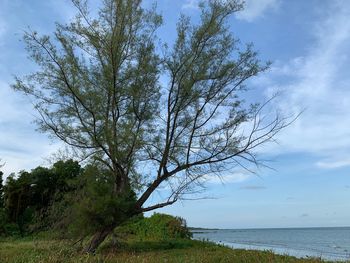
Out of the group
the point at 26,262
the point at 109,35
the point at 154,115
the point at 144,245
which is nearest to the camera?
the point at 26,262

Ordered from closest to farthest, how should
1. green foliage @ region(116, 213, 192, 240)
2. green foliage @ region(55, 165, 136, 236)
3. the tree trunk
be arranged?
green foliage @ region(55, 165, 136, 236), the tree trunk, green foliage @ region(116, 213, 192, 240)

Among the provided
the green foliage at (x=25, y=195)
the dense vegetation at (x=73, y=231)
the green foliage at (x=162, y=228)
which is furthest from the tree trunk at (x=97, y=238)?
the green foliage at (x=25, y=195)

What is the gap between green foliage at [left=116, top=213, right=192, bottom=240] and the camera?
2467 centimetres

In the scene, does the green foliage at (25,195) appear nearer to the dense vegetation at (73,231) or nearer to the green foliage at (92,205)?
the dense vegetation at (73,231)

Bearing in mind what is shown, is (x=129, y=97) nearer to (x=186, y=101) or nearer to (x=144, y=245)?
(x=186, y=101)

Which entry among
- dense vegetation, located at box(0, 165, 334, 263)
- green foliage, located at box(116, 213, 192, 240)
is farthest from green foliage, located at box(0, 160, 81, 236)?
green foliage, located at box(116, 213, 192, 240)

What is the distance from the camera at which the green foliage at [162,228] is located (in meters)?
24.7

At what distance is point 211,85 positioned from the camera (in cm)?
1747

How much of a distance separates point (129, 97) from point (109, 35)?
7.90 ft

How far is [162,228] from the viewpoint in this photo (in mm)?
25109

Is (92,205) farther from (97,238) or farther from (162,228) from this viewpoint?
(162,228)

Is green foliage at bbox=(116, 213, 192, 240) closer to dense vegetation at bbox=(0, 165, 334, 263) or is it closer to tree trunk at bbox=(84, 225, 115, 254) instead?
dense vegetation at bbox=(0, 165, 334, 263)

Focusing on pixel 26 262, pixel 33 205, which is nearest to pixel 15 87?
pixel 26 262

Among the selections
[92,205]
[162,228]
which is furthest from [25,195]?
[92,205]
